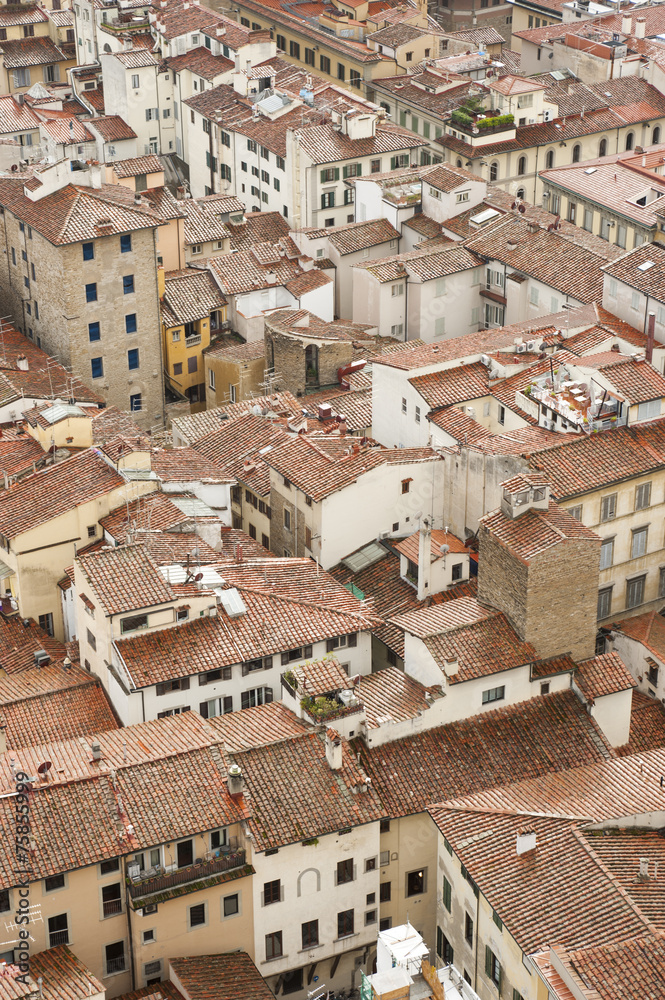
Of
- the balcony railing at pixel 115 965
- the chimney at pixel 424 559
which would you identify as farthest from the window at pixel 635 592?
the balcony railing at pixel 115 965

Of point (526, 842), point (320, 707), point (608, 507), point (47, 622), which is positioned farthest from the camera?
point (47, 622)

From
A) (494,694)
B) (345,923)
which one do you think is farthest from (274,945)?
(494,694)

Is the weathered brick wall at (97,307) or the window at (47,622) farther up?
the weathered brick wall at (97,307)

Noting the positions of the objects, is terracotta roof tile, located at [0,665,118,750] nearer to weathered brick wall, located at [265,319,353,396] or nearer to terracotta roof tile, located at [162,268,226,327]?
weathered brick wall, located at [265,319,353,396]

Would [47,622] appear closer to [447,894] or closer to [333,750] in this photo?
[333,750]

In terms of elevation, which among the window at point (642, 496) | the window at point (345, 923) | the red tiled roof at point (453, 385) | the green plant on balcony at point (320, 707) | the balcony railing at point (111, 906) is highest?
the red tiled roof at point (453, 385)

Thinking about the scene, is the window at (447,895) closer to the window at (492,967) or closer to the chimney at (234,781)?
the window at (492,967)

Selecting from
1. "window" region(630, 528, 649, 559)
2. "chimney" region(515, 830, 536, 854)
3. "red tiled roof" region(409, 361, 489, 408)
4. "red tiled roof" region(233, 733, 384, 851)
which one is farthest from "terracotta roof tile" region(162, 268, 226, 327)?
"chimney" region(515, 830, 536, 854)
